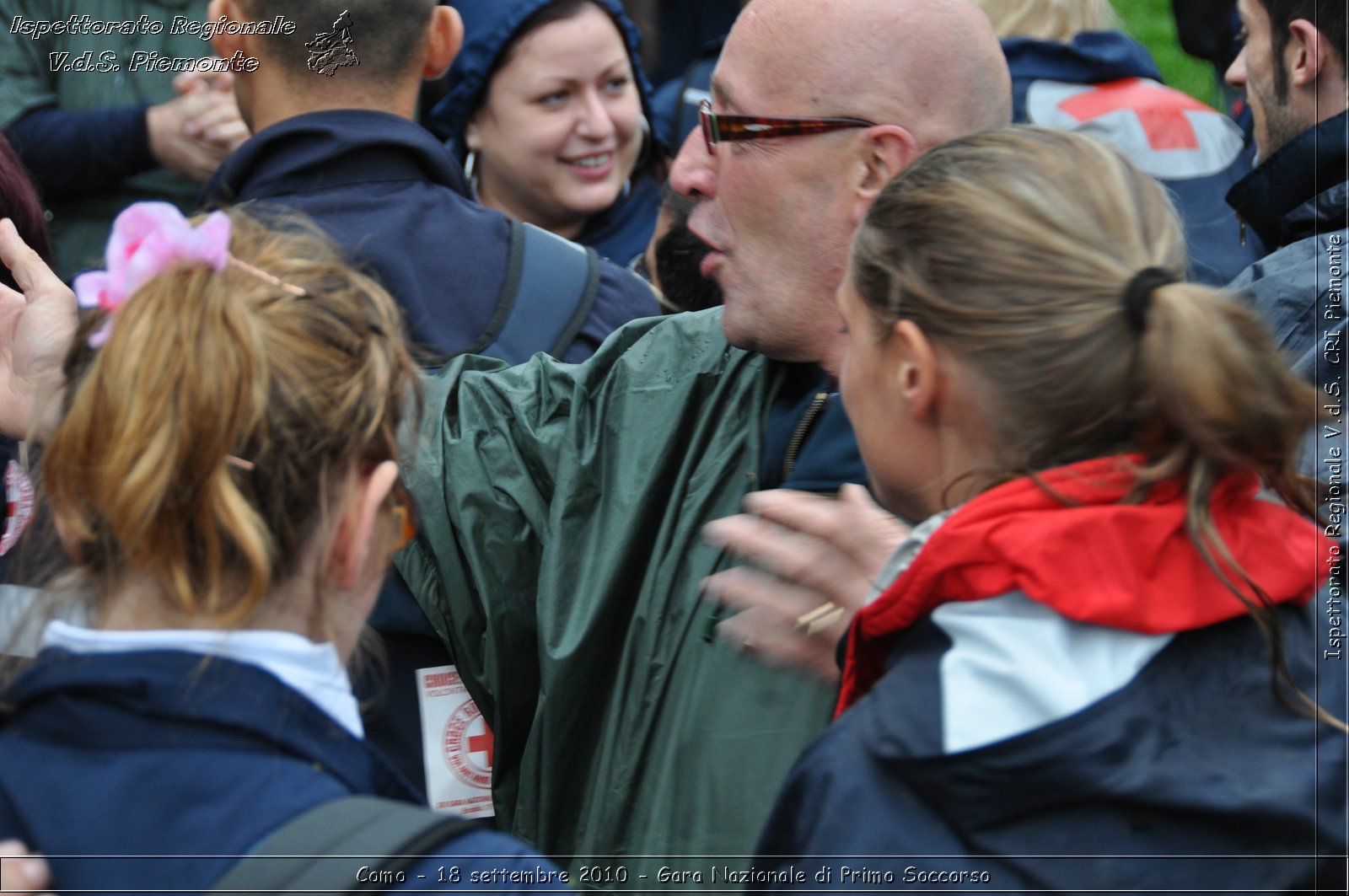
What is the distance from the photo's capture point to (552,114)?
3.95 m

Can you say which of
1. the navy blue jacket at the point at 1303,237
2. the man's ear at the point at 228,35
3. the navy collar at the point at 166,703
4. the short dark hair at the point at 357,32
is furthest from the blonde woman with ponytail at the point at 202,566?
the navy blue jacket at the point at 1303,237

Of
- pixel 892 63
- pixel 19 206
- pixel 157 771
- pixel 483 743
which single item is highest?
pixel 892 63

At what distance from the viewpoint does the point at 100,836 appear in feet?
4.35

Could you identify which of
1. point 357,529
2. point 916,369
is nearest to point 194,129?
point 357,529

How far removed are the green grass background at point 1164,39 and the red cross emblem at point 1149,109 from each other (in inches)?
125

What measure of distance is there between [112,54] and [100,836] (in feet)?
8.65

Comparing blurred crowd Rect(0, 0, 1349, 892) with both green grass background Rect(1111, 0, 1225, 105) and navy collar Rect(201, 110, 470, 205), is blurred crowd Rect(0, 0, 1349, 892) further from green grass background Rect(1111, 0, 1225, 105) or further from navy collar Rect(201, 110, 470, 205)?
green grass background Rect(1111, 0, 1225, 105)

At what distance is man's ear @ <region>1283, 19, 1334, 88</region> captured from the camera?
8.49 feet

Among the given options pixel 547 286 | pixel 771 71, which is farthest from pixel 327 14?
pixel 771 71

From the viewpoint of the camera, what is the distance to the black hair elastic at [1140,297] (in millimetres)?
1519

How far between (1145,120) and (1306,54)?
3.50 ft

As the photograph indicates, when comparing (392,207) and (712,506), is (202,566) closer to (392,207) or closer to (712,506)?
(712,506)

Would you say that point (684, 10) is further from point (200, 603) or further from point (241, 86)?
point (200, 603)

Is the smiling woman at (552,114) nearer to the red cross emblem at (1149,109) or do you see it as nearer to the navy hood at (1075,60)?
the navy hood at (1075,60)
